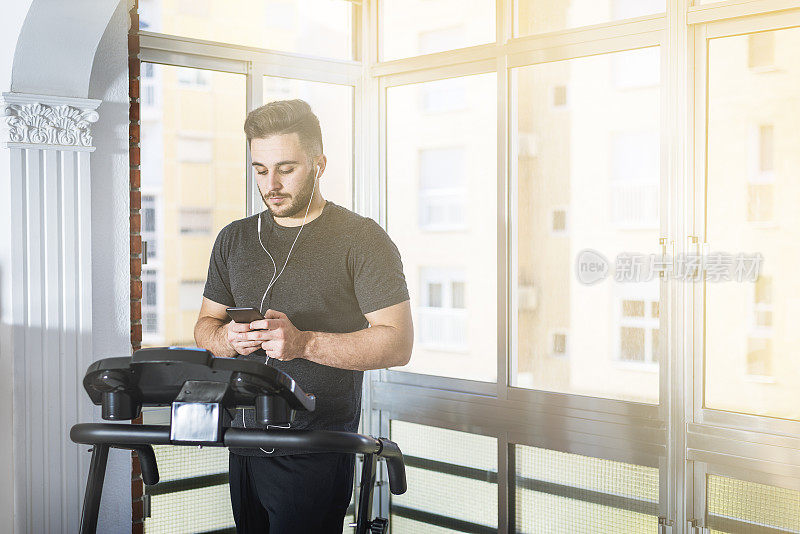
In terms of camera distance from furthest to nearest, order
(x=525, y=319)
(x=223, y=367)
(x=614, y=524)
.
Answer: (x=525, y=319) → (x=614, y=524) → (x=223, y=367)

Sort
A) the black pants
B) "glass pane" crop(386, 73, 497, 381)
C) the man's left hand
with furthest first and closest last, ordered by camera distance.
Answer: "glass pane" crop(386, 73, 497, 381) → the black pants → the man's left hand

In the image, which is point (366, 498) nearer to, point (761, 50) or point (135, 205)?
point (135, 205)

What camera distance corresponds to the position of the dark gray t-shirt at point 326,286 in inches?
93.7

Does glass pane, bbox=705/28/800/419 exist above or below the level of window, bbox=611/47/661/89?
below

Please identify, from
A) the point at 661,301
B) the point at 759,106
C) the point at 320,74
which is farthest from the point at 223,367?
the point at 320,74

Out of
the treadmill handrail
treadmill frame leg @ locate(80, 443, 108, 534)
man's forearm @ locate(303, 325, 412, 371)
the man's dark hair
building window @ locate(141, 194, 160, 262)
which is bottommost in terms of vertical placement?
treadmill frame leg @ locate(80, 443, 108, 534)

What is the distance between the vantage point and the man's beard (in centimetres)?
246

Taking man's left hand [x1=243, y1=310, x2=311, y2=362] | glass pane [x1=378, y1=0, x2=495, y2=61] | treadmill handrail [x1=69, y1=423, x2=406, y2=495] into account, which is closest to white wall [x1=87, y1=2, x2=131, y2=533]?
man's left hand [x1=243, y1=310, x2=311, y2=362]

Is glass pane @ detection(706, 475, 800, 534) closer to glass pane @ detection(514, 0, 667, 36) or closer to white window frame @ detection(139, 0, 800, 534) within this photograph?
white window frame @ detection(139, 0, 800, 534)

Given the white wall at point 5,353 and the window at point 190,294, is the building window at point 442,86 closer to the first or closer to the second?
the window at point 190,294

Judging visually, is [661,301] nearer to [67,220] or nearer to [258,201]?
[258,201]

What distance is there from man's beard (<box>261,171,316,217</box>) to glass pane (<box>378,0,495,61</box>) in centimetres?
118

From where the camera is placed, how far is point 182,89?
3.18 meters

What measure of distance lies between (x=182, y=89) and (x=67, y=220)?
0.76 metres
